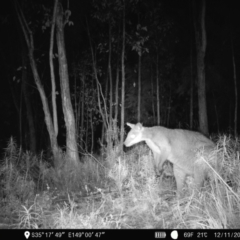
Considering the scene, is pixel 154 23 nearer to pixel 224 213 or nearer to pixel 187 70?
pixel 187 70

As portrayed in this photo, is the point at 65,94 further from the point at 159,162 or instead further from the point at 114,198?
the point at 114,198

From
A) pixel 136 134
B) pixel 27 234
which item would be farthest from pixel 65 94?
pixel 27 234

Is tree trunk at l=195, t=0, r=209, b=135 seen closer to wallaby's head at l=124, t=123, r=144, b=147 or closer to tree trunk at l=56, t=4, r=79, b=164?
wallaby's head at l=124, t=123, r=144, b=147

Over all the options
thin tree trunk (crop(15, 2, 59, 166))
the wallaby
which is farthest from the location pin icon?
thin tree trunk (crop(15, 2, 59, 166))

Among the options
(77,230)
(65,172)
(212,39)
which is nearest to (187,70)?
(212,39)

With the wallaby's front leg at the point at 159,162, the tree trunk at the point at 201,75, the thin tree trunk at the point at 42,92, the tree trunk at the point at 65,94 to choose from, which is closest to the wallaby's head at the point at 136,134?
the wallaby's front leg at the point at 159,162

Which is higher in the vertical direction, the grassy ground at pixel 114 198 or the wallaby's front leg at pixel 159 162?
the wallaby's front leg at pixel 159 162

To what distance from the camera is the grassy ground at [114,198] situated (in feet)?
13.4

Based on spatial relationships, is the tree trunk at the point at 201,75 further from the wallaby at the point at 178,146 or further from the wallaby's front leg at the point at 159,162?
the wallaby's front leg at the point at 159,162

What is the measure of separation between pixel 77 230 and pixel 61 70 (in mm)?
6622

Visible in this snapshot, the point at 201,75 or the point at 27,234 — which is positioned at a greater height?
the point at 201,75

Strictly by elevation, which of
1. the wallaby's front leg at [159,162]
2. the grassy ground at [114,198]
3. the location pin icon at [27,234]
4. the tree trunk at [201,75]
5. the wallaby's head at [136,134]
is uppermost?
the tree trunk at [201,75]

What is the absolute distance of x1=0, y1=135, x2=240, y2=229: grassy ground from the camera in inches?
161

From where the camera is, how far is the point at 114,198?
5.91 m
